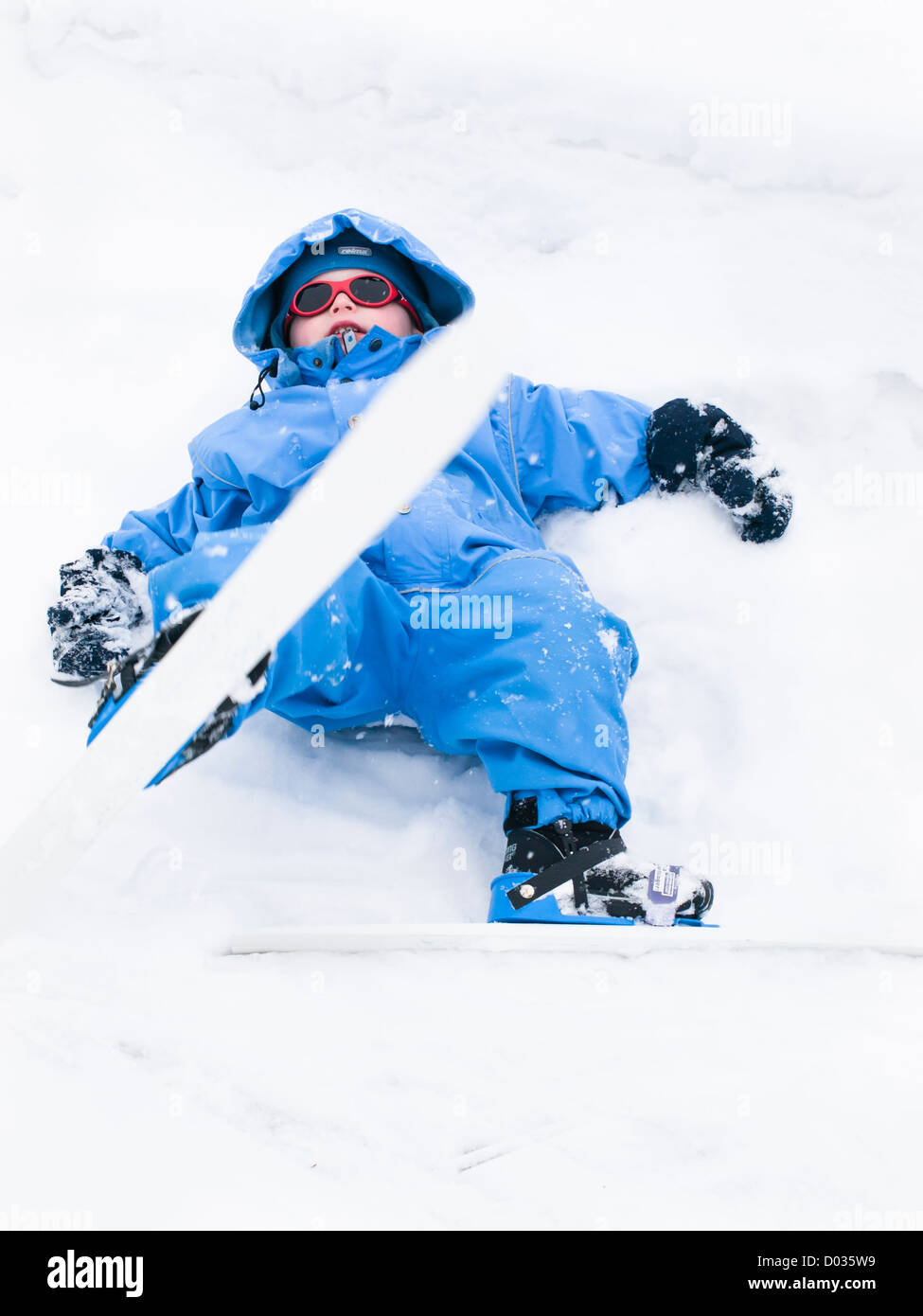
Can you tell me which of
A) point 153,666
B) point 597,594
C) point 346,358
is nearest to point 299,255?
point 346,358

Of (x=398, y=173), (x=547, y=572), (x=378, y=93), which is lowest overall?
(x=547, y=572)

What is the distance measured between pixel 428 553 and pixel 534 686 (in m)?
0.31

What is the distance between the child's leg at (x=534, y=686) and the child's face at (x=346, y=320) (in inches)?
25.3

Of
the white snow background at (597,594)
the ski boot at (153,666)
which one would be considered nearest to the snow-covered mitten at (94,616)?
the white snow background at (597,594)

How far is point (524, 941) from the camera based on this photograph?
3.65ft

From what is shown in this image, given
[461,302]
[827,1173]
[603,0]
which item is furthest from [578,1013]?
[603,0]

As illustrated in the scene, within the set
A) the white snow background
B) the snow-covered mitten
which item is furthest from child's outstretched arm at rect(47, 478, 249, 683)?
the white snow background

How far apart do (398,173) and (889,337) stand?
1.30 metres

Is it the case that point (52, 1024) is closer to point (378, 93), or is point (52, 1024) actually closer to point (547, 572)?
point (547, 572)

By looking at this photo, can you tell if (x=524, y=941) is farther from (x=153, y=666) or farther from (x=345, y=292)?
(x=345, y=292)

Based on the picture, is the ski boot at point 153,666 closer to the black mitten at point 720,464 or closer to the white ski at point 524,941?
the white ski at point 524,941

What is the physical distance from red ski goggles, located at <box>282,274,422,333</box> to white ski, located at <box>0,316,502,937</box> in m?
1.03

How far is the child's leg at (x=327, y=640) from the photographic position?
124 cm

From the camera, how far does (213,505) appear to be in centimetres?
179
